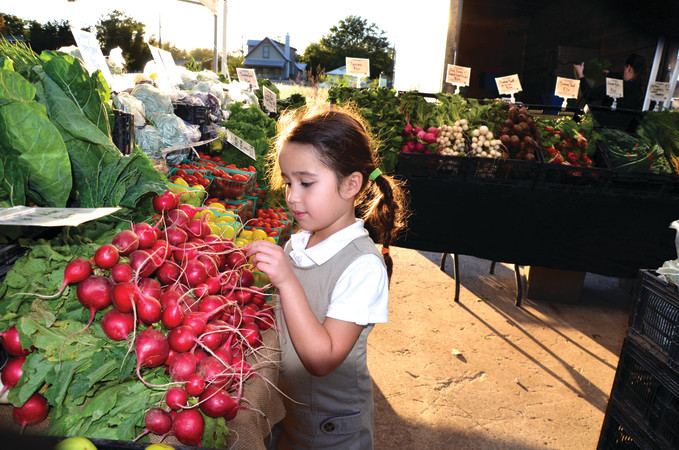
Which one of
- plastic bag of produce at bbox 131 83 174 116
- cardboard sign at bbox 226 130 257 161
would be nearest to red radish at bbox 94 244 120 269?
cardboard sign at bbox 226 130 257 161

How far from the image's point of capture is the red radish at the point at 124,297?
3.63ft

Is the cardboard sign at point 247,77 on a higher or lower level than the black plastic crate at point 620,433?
higher

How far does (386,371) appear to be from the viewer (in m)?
3.07

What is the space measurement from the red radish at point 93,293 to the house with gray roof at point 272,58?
2678 inches

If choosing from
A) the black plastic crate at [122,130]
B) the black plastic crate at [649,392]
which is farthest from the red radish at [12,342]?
the black plastic crate at [649,392]

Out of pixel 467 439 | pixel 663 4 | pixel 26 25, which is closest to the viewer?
pixel 467 439

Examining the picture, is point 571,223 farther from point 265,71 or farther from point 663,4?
point 265,71

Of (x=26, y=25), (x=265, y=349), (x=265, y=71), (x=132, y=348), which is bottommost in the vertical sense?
(x=265, y=349)

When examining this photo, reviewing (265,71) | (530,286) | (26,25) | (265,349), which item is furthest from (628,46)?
(265,71)

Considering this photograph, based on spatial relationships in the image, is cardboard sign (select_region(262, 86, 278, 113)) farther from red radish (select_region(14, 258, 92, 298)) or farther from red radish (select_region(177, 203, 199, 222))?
red radish (select_region(14, 258, 92, 298))

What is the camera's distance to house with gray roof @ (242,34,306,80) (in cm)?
6706

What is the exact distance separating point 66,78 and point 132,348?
108 centimetres

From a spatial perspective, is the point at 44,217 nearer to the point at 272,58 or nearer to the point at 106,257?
the point at 106,257

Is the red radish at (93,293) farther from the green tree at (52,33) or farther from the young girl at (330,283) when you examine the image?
the green tree at (52,33)
